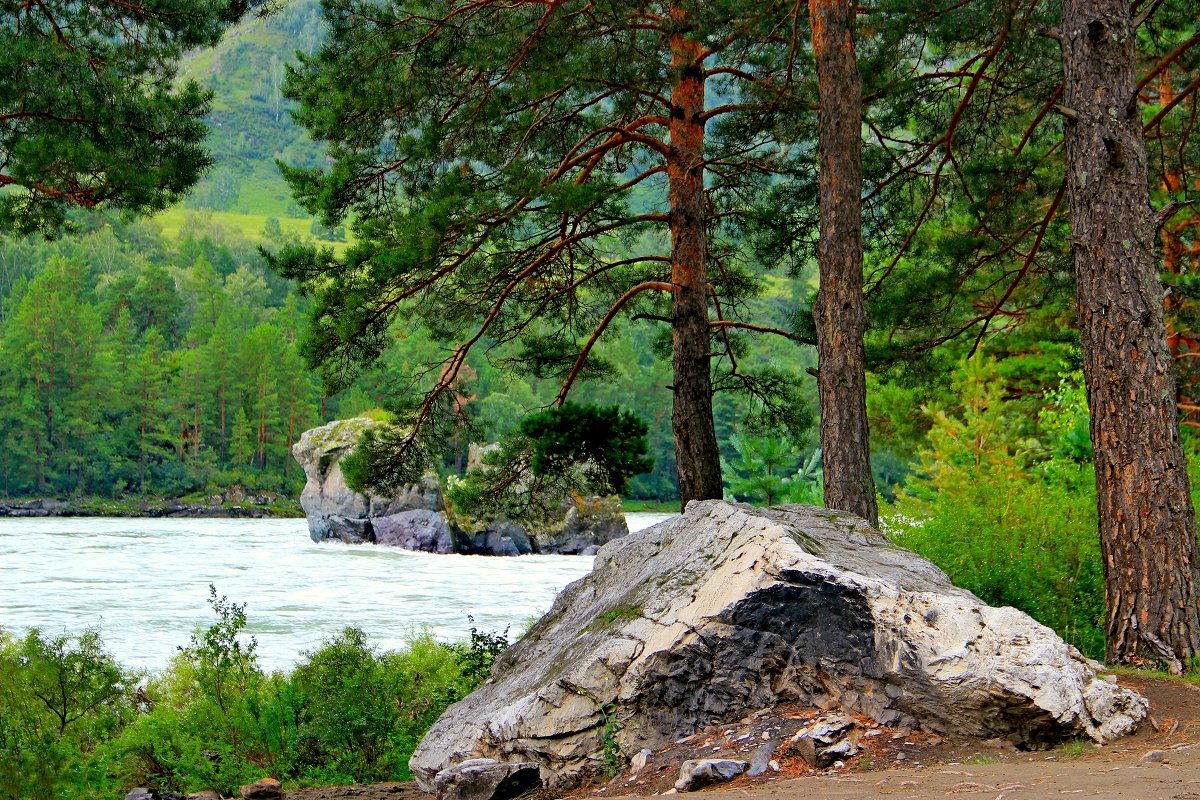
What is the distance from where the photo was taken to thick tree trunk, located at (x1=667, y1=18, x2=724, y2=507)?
29.8 feet

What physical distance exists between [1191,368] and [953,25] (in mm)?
6331

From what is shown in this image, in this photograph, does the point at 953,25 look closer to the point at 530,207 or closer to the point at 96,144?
the point at 530,207

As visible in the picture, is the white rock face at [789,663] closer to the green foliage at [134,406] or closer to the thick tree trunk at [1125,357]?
the thick tree trunk at [1125,357]

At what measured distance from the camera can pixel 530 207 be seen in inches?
354

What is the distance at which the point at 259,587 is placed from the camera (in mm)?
24609

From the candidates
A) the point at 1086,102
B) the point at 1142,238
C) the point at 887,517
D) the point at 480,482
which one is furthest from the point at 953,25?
the point at 480,482

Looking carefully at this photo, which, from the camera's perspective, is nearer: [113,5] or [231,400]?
[113,5]

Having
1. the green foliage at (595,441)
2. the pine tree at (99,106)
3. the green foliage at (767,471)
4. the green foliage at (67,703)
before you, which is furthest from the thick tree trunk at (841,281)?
the green foliage at (767,471)

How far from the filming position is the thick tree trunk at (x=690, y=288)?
357 inches

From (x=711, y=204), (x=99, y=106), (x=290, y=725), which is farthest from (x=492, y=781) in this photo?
(x=711, y=204)

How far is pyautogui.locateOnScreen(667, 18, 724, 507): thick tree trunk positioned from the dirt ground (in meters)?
4.51

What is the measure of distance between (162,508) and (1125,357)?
176 ft

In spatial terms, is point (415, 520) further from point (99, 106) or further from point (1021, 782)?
point (1021, 782)

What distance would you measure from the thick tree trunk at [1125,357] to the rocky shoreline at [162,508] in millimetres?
51024
